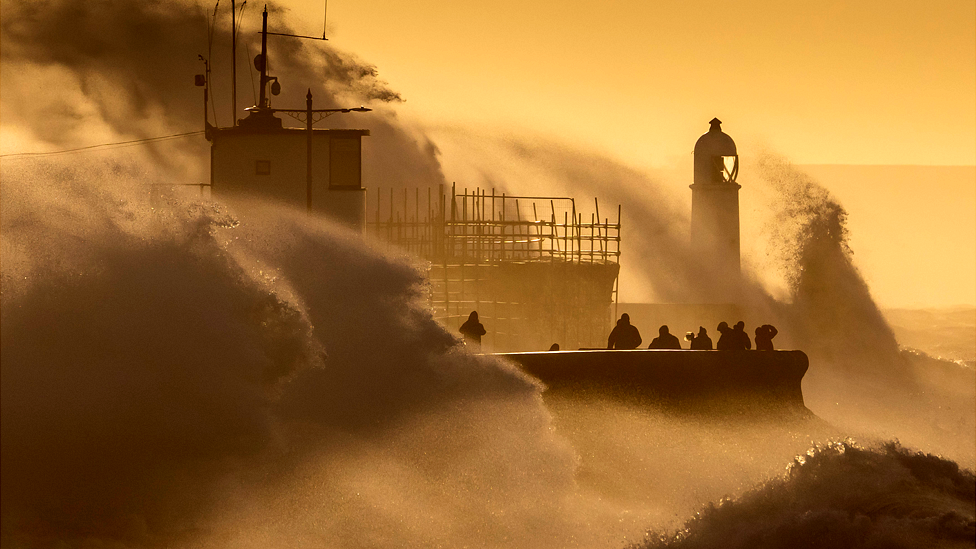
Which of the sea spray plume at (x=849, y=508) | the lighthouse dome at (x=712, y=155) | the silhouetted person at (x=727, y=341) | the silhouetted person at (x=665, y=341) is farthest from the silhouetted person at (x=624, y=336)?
the lighthouse dome at (x=712, y=155)

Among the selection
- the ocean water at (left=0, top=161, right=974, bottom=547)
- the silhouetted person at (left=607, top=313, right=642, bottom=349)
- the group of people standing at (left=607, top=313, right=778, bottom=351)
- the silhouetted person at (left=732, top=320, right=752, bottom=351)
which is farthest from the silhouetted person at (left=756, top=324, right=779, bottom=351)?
the ocean water at (left=0, top=161, right=974, bottom=547)

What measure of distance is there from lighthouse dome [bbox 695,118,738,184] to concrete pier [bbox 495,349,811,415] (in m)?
16.0

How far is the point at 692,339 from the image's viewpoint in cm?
2103

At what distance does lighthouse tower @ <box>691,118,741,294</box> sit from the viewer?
3638cm

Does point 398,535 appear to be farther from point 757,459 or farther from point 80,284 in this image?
point 757,459

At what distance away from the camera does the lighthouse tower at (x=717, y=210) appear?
3638 centimetres

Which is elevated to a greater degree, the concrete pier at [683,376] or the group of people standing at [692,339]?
the group of people standing at [692,339]

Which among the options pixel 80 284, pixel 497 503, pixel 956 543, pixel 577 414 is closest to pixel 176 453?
pixel 80 284

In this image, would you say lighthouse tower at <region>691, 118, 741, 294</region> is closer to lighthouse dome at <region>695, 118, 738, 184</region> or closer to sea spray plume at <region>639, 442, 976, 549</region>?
lighthouse dome at <region>695, 118, 738, 184</region>

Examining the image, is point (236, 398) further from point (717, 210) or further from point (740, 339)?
point (717, 210)

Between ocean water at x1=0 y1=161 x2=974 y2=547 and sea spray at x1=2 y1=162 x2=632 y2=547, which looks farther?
ocean water at x1=0 y1=161 x2=974 y2=547

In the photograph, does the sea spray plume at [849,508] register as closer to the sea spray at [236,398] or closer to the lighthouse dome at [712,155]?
the sea spray at [236,398]

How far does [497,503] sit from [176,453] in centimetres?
412

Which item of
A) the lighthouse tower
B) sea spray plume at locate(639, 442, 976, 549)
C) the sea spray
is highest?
the lighthouse tower
